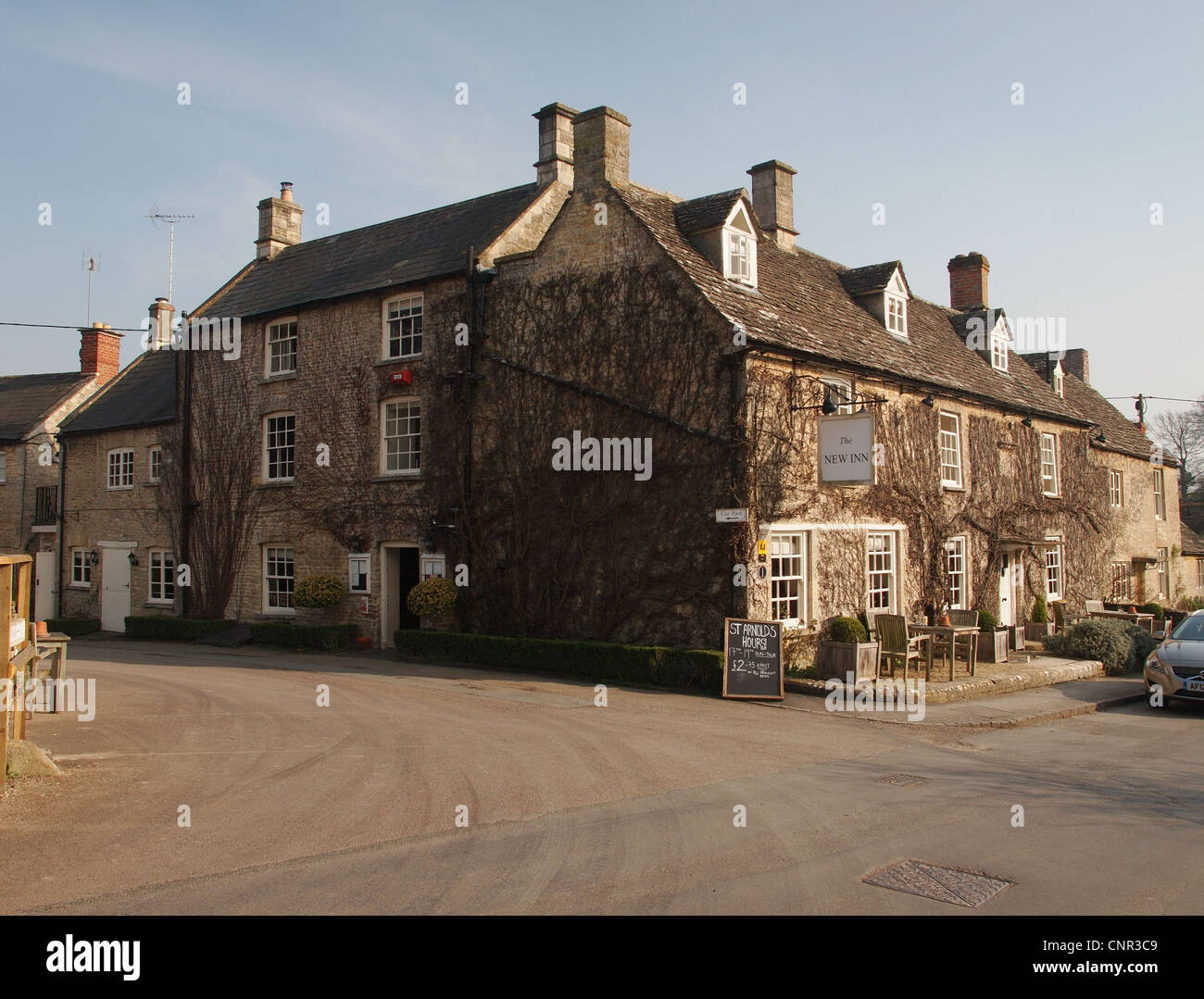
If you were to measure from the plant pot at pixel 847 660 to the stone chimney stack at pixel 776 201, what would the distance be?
11488mm

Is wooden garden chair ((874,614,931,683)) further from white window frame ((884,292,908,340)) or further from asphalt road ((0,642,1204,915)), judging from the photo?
white window frame ((884,292,908,340))

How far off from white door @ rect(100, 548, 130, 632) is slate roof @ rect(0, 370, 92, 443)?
775 cm

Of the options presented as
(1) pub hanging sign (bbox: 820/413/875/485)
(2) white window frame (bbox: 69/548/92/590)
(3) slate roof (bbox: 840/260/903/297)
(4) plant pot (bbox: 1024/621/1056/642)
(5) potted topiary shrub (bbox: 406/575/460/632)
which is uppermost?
(3) slate roof (bbox: 840/260/903/297)

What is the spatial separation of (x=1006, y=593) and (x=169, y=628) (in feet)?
72.1

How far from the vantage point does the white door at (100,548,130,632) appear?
28.4m

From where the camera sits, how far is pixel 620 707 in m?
14.3

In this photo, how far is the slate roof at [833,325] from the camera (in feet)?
58.9

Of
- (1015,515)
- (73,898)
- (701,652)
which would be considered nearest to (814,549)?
(701,652)

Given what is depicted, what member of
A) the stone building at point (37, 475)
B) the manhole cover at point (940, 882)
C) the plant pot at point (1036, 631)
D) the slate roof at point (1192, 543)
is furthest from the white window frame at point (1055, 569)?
the stone building at point (37, 475)

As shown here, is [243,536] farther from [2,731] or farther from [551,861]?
[551,861]

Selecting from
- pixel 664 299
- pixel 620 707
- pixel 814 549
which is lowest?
pixel 620 707

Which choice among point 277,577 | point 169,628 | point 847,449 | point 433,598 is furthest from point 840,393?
point 169,628

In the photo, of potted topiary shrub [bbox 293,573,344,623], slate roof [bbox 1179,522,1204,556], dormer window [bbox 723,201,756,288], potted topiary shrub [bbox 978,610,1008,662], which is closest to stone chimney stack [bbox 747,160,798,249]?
dormer window [bbox 723,201,756,288]
